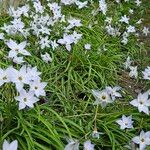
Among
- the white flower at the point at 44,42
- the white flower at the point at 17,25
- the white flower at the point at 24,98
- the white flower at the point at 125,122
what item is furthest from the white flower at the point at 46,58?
the white flower at the point at 24,98

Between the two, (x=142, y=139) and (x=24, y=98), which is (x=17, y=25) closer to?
(x=24, y=98)

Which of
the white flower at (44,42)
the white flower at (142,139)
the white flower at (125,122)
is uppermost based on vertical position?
the white flower at (44,42)

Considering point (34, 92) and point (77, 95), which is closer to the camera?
point (34, 92)

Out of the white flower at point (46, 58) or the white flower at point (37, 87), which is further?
the white flower at point (46, 58)

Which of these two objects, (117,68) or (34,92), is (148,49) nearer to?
(117,68)

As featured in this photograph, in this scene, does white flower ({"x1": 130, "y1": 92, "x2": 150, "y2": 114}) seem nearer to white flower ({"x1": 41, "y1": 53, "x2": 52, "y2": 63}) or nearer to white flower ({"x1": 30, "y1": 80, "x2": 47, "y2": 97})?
white flower ({"x1": 30, "y1": 80, "x2": 47, "y2": 97})

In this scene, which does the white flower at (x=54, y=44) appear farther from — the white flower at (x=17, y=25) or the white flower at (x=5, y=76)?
the white flower at (x=5, y=76)

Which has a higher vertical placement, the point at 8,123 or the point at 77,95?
the point at 77,95

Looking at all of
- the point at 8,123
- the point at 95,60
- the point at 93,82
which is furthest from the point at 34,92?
the point at 95,60

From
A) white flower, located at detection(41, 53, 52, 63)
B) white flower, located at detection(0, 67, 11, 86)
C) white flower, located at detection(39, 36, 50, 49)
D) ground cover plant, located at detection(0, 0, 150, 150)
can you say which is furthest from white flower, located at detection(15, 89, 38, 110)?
white flower, located at detection(39, 36, 50, 49)
